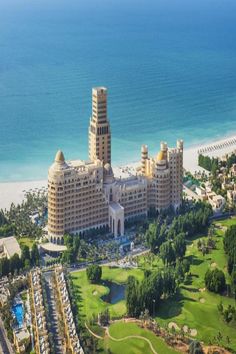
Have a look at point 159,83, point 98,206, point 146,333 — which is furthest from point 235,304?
point 159,83

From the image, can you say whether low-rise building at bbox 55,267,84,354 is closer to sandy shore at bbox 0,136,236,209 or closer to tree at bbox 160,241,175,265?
tree at bbox 160,241,175,265

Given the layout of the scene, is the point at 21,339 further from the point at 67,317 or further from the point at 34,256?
the point at 34,256

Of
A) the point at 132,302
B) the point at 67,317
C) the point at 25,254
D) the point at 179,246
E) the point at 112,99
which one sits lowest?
the point at 67,317

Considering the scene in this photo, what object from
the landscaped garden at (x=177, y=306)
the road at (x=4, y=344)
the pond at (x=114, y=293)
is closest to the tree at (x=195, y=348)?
the landscaped garden at (x=177, y=306)

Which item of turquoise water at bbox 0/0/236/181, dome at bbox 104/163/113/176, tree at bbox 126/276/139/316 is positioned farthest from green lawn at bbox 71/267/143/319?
turquoise water at bbox 0/0/236/181

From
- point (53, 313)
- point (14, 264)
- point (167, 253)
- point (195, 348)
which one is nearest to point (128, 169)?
point (167, 253)
